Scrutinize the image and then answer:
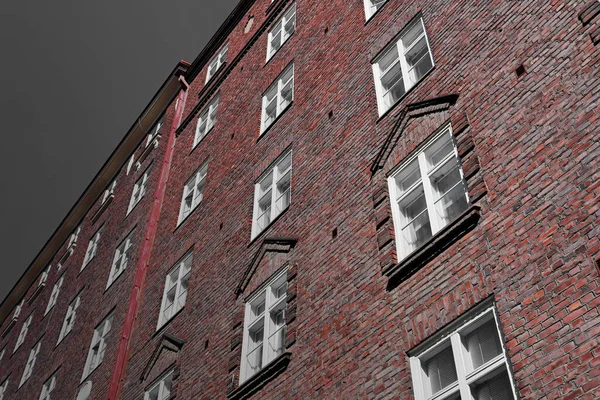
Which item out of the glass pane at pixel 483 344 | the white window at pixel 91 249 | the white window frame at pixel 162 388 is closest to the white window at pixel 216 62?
the white window at pixel 91 249

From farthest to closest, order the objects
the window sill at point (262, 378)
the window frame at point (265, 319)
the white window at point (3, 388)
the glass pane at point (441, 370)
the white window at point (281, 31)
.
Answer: the white window at point (3, 388) < the white window at point (281, 31) < the window frame at point (265, 319) < the window sill at point (262, 378) < the glass pane at point (441, 370)

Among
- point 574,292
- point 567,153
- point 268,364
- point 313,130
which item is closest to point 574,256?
point 574,292

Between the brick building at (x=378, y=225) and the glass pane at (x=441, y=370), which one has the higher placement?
the brick building at (x=378, y=225)

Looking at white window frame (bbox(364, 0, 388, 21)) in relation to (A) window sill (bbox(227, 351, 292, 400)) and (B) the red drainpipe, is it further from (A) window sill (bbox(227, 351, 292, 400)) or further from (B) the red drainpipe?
(B) the red drainpipe

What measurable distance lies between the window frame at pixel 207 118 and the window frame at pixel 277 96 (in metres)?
3.43

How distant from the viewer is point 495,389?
7.36m

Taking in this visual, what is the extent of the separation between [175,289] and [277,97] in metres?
5.13

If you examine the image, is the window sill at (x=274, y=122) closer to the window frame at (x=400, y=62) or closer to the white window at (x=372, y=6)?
the white window at (x=372, y=6)

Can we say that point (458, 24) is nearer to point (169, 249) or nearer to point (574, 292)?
point (574, 292)

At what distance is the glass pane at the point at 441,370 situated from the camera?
802 centimetres

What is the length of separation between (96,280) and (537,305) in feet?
61.2

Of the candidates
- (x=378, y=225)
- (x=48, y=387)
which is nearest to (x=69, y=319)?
(x=48, y=387)

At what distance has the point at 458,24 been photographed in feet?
38.1

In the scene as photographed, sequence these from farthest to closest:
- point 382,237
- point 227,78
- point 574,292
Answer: point 227,78, point 382,237, point 574,292
